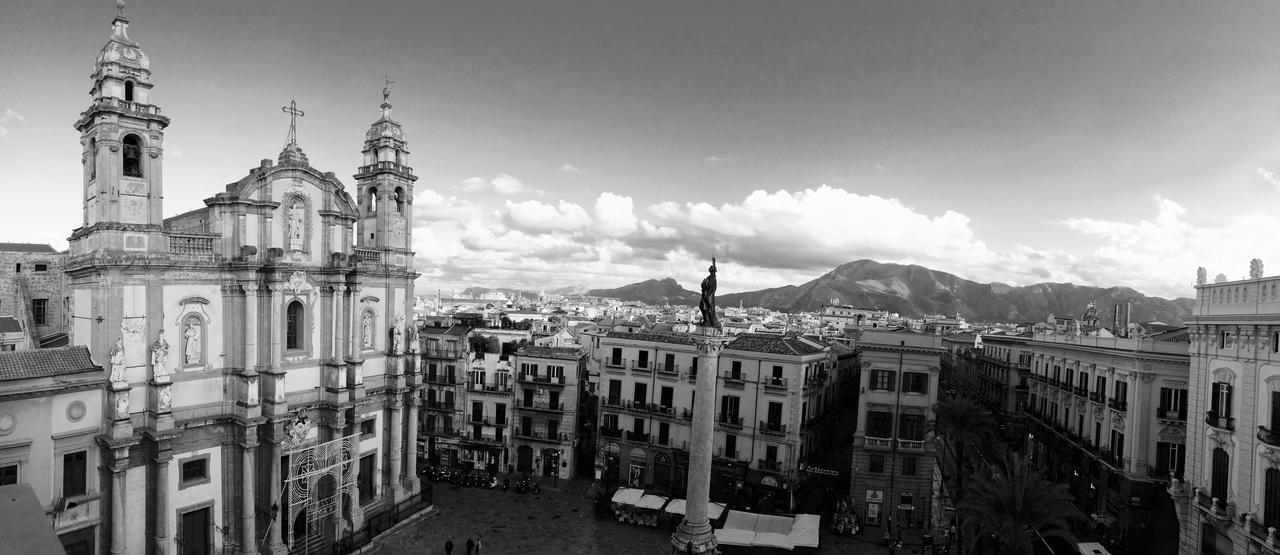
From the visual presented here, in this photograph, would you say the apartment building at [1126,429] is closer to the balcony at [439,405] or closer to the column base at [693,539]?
the column base at [693,539]

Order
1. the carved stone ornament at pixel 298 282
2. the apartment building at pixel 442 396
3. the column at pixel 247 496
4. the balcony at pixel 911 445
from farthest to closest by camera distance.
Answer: the apartment building at pixel 442 396 < the balcony at pixel 911 445 < the carved stone ornament at pixel 298 282 < the column at pixel 247 496

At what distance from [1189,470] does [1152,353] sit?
27.0ft

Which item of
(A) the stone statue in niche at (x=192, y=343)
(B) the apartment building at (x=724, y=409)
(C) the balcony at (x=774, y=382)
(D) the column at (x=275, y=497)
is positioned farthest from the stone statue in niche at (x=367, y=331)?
(C) the balcony at (x=774, y=382)

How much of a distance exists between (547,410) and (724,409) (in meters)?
12.5

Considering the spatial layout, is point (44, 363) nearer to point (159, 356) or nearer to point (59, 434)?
point (59, 434)

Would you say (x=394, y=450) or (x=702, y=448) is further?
(x=394, y=450)

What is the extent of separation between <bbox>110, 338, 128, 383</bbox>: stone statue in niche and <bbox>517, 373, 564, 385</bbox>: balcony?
24.9m

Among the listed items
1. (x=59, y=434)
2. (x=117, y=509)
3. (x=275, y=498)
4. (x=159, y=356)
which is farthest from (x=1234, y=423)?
(x=59, y=434)

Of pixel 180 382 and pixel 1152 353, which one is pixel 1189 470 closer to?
pixel 1152 353

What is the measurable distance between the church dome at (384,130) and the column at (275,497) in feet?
54.9

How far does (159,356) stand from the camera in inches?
955

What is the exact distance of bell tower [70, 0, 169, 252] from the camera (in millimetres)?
23672

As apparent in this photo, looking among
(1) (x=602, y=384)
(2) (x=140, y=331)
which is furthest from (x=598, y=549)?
(2) (x=140, y=331)

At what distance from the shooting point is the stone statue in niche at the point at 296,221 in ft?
97.5
